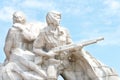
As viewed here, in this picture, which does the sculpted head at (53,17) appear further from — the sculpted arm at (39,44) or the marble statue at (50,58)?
the sculpted arm at (39,44)

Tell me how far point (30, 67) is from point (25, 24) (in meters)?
1.28

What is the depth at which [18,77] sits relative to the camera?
35.4ft

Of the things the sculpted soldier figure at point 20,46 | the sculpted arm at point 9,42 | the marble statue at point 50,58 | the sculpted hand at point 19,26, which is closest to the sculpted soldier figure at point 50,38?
the marble statue at point 50,58

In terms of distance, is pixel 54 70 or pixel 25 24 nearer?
pixel 54 70

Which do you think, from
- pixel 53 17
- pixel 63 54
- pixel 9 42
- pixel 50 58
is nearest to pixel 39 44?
pixel 50 58

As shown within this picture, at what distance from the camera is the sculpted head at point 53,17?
424 inches

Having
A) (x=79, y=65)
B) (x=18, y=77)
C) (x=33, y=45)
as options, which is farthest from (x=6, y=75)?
(x=79, y=65)

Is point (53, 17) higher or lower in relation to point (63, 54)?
higher

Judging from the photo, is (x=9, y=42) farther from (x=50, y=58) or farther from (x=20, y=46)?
(x=50, y=58)

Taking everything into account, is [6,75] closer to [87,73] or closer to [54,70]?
[54,70]

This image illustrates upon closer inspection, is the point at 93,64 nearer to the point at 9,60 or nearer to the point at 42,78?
the point at 42,78

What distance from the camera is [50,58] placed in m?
10.7

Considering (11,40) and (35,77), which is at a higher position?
(11,40)

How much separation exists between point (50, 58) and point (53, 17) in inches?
37.8
